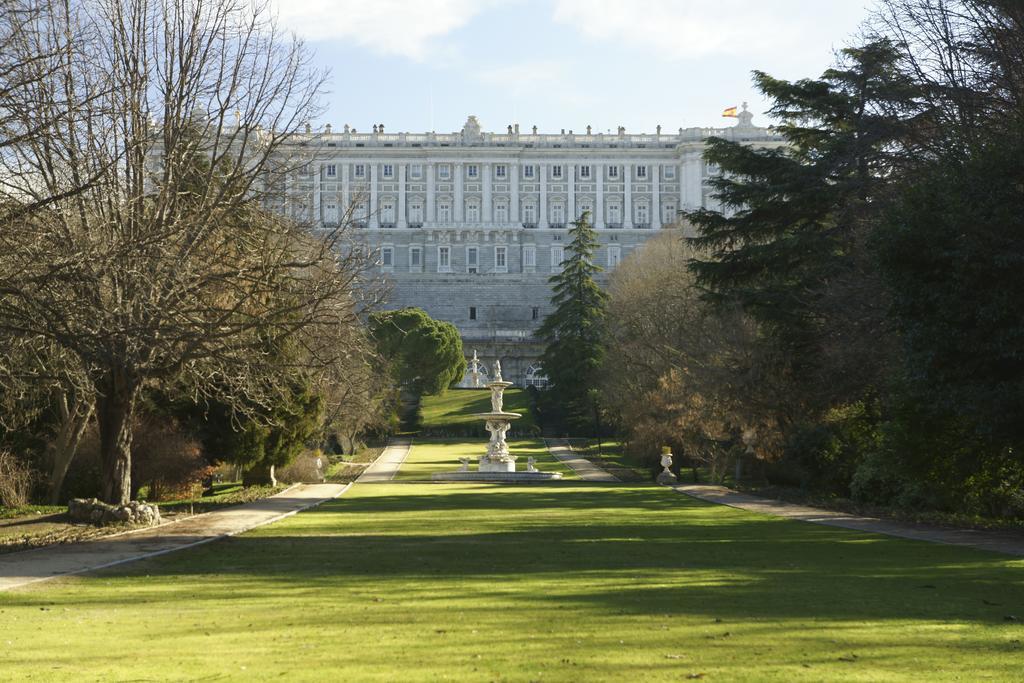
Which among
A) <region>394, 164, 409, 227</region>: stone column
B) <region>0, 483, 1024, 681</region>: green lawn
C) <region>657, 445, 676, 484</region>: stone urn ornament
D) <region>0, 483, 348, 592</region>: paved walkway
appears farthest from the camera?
<region>394, 164, 409, 227</region>: stone column

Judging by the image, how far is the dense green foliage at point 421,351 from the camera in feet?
200

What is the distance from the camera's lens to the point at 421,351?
209 feet

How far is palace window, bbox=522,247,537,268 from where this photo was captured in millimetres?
109812

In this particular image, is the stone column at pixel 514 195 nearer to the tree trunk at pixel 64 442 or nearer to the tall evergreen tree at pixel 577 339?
the tall evergreen tree at pixel 577 339

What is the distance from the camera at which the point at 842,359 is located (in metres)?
20.3

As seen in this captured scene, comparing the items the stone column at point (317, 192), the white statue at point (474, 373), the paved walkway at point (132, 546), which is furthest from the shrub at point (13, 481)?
the white statue at point (474, 373)

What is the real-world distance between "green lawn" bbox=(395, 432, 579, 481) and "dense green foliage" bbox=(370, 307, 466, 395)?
629 cm

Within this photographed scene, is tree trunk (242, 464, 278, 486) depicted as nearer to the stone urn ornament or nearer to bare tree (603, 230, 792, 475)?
the stone urn ornament

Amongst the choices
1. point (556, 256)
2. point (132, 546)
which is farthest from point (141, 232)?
point (556, 256)

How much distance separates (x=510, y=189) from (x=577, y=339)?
182 ft

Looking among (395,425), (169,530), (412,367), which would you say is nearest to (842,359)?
(169,530)

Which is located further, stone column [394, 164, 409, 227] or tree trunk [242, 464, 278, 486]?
stone column [394, 164, 409, 227]

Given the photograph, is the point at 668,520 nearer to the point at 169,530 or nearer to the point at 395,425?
the point at 169,530

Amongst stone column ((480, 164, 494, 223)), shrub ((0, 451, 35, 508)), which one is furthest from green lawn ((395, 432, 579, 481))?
stone column ((480, 164, 494, 223))
